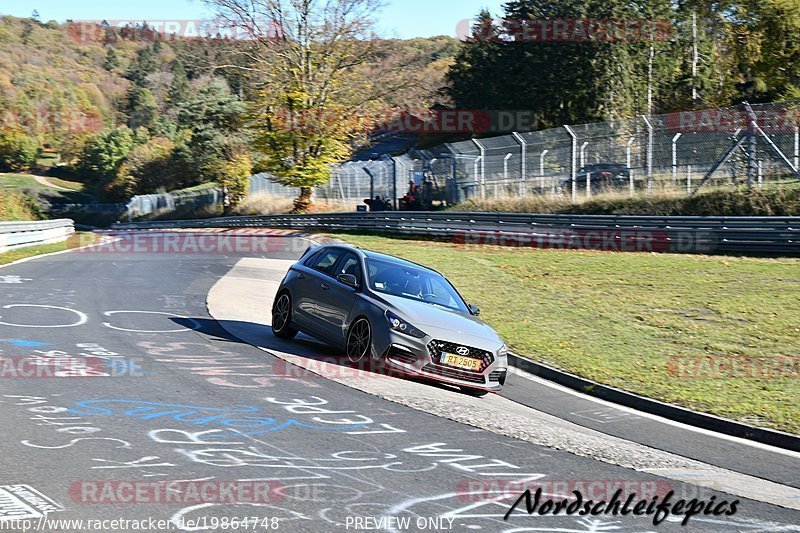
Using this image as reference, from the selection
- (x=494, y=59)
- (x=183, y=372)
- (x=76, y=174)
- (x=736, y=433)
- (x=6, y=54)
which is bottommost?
(x=736, y=433)

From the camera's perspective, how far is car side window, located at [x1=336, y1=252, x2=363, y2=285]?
1269 centimetres

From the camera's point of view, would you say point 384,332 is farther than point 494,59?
No

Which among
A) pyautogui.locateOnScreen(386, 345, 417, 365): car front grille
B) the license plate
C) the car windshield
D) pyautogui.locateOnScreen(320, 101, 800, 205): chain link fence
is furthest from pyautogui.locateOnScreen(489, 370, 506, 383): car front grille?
pyautogui.locateOnScreen(320, 101, 800, 205): chain link fence

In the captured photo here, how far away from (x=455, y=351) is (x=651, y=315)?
7271mm

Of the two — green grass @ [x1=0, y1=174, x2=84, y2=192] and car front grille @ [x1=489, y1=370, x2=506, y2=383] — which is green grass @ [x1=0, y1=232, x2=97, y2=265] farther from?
green grass @ [x1=0, y1=174, x2=84, y2=192]

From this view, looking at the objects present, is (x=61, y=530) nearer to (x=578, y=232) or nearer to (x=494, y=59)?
(x=578, y=232)

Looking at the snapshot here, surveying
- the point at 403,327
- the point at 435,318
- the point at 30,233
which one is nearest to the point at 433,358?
the point at 403,327

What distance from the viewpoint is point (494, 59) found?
66.8 meters

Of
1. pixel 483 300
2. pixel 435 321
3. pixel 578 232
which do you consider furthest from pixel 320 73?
pixel 435 321

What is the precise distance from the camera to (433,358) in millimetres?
11109

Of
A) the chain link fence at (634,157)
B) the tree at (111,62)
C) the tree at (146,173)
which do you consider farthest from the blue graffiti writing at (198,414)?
the tree at (111,62)

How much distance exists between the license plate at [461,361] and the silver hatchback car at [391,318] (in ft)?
0.04

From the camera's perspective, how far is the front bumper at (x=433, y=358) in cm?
1110

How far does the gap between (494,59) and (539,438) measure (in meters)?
60.7
